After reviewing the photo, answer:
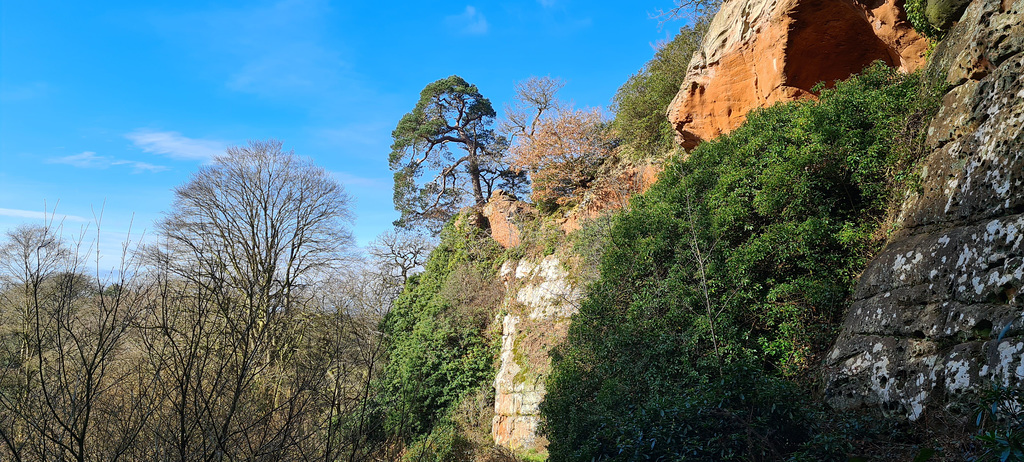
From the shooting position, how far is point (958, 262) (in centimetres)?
445

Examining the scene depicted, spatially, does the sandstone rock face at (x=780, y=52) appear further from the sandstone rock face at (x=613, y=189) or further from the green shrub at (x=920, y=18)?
the sandstone rock face at (x=613, y=189)

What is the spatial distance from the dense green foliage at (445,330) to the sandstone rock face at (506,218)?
15.8 inches

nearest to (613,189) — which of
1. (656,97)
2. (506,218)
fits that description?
(656,97)

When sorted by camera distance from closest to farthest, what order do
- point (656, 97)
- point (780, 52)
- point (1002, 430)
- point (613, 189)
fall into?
1. point (1002, 430)
2. point (780, 52)
3. point (613, 189)
4. point (656, 97)

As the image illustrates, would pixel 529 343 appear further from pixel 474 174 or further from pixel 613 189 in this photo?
pixel 474 174

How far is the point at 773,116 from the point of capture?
24.9 feet

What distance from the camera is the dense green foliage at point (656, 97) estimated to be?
13.1m

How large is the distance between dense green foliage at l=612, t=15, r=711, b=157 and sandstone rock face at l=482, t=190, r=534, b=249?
395 cm

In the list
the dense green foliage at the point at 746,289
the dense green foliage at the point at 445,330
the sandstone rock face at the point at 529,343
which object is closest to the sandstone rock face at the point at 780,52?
the dense green foliage at the point at 746,289

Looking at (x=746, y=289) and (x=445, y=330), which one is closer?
(x=746, y=289)

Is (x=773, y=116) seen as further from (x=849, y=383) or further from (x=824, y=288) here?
(x=849, y=383)

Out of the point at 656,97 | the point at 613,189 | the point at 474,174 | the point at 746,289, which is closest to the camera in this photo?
the point at 746,289

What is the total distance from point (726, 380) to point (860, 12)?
6247 millimetres

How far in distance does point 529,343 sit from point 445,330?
10.9 ft
